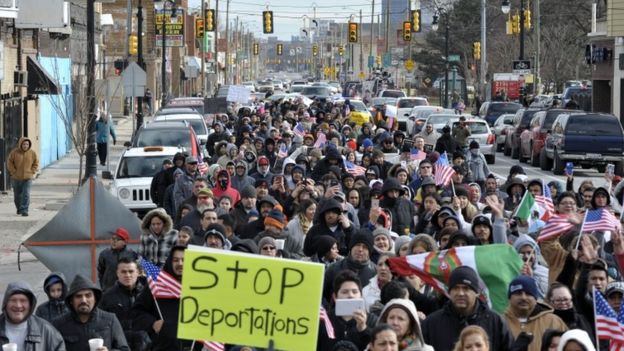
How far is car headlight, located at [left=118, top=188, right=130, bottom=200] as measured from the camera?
25875 millimetres

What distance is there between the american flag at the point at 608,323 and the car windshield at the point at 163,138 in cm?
2022

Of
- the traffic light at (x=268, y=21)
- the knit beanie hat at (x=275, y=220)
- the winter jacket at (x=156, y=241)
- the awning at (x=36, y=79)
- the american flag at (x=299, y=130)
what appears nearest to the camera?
the winter jacket at (x=156, y=241)

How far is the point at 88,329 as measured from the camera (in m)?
10.2

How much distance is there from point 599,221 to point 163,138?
17160 millimetres

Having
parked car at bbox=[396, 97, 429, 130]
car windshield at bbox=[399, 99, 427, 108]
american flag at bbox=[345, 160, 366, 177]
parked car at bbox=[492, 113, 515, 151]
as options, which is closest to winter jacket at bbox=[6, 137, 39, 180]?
american flag at bbox=[345, 160, 366, 177]

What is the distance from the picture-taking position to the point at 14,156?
27.7 m

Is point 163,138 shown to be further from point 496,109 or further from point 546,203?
point 496,109

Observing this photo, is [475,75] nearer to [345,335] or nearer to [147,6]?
[147,6]

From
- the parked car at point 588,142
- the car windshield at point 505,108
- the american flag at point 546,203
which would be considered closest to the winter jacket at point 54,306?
the american flag at point 546,203

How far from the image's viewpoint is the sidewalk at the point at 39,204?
24812 mm

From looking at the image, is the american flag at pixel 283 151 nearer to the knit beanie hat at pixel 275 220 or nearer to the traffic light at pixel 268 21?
the knit beanie hat at pixel 275 220

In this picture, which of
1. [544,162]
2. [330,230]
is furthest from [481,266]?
[544,162]

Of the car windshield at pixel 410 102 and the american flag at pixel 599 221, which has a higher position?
the car windshield at pixel 410 102

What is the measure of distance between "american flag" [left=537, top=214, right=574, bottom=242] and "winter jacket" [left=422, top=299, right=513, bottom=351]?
4.03 m
